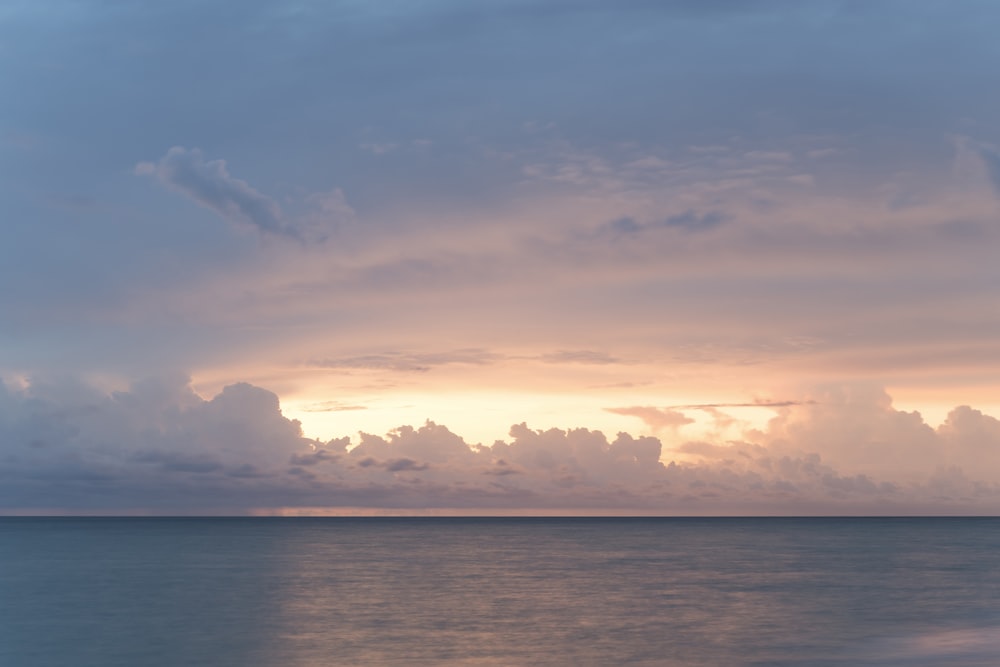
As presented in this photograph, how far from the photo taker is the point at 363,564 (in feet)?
374

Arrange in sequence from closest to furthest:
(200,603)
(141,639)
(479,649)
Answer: (479,649) → (141,639) → (200,603)

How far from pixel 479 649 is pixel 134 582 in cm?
5310

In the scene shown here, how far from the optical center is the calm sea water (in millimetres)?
50312

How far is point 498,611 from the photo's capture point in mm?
66688

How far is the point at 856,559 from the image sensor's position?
126562 mm

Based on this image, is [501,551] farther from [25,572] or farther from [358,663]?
[358,663]

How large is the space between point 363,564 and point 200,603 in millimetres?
41551

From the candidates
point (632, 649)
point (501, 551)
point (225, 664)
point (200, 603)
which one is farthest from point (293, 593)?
point (501, 551)

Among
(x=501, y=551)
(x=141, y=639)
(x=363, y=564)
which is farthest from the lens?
(x=501, y=551)

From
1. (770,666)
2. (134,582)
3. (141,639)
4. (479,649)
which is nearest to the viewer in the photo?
(770,666)

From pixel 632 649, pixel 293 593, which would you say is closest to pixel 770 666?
pixel 632 649

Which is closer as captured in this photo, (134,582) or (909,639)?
(909,639)

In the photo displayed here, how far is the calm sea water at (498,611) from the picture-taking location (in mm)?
50312

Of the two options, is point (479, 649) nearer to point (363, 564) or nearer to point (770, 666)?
point (770, 666)
